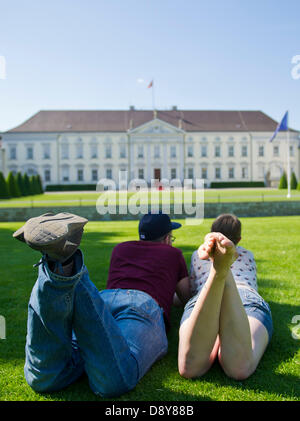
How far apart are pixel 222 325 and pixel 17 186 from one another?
31628 millimetres

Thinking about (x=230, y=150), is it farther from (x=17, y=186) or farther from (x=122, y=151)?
(x=17, y=186)

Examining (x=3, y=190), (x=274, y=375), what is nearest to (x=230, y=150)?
(x=3, y=190)

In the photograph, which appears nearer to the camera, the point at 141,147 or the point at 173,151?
the point at 141,147

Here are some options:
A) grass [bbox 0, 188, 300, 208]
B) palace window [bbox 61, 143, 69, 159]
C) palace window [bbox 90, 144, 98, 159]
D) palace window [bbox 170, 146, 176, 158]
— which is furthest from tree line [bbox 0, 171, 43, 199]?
palace window [bbox 170, 146, 176, 158]

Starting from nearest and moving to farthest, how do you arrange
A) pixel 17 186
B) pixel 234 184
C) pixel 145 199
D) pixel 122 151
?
pixel 145 199 < pixel 17 186 < pixel 234 184 < pixel 122 151

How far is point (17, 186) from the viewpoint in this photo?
3195cm

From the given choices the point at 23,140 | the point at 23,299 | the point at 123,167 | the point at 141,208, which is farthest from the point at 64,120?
the point at 23,299

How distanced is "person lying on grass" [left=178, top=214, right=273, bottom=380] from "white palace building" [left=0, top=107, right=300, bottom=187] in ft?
176

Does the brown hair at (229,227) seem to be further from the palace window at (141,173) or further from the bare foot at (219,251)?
the palace window at (141,173)

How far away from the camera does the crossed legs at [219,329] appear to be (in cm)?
202

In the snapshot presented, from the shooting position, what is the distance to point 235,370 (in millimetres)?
2359

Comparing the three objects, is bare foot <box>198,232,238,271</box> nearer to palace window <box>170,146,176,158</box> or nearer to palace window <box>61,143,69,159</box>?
palace window <box>170,146,176,158</box>

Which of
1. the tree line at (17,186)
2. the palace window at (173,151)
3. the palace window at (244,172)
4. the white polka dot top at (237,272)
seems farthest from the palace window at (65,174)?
the white polka dot top at (237,272)
